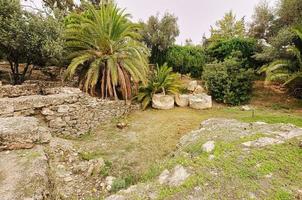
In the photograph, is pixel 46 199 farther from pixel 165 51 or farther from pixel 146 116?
pixel 165 51

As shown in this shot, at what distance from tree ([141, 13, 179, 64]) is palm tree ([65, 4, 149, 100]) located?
4037mm

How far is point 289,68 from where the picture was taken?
28.2 feet

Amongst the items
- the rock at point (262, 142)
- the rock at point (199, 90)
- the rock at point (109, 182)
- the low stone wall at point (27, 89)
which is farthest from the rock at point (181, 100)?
the rock at point (109, 182)

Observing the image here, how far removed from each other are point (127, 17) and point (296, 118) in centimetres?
651

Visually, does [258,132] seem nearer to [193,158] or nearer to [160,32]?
[193,158]

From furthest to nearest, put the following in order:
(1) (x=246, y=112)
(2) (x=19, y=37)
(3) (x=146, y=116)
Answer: (1) (x=246, y=112) → (3) (x=146, y=116) → (2) (x=19, y=37)

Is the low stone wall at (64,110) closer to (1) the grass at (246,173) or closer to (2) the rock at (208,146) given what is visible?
(1) the grass at (246,173)

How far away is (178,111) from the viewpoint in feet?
26.8

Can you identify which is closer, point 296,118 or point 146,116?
point 296,118

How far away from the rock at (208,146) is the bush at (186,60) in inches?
342

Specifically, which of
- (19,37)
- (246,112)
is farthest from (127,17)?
(246,112)

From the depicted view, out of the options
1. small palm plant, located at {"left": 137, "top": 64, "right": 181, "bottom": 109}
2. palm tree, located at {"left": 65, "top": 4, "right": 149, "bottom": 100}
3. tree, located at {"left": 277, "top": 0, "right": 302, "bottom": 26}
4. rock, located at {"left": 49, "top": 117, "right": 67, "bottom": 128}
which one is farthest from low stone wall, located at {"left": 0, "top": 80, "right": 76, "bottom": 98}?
tree, located at {"left": 277, "top": 0, "right": 302, "bottom": 26}

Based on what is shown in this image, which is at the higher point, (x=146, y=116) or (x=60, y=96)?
(x=60, y=96)

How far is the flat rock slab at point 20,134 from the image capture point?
3520 millimetres
